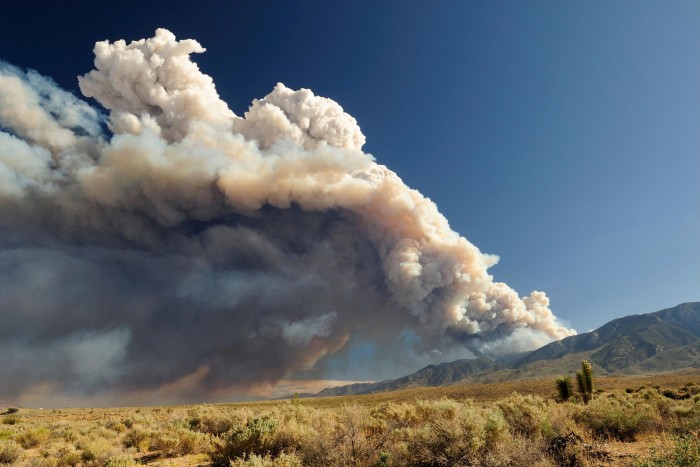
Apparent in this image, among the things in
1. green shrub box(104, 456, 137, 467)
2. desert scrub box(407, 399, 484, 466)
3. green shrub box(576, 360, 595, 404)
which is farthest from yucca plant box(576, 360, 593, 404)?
green shrub box(104, 456, 137, 467)

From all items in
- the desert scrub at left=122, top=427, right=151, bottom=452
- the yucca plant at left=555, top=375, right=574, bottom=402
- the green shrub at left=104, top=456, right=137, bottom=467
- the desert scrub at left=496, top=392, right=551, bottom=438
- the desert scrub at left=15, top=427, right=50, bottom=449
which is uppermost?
the desert scrub at left=15, top=427, right=50, bottom=449

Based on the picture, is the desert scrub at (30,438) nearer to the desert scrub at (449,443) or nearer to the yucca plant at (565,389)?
the desert scrub at (449,443)

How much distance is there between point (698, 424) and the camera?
11.9 m

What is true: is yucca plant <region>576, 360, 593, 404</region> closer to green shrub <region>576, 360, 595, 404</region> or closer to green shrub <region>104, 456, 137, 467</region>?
green shrub <region>576, 360, 595, 404</region>

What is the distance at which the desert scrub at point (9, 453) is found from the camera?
1398 centimetres

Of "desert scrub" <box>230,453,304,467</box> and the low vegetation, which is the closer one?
"desert scrub" <box>230,453,304,467</box>

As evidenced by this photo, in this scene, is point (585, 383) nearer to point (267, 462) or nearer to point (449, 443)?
point (449, 443)

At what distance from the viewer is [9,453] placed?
1428 centimetres

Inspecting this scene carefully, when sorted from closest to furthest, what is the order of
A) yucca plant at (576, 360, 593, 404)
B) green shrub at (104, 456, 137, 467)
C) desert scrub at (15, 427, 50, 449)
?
green shrub at (104, 456, 137, 467) < desert scrub at (15, 427, 50, 449) < yucca plant at (576, 360, 593, 404)

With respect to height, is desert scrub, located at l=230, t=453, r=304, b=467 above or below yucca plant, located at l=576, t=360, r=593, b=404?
above

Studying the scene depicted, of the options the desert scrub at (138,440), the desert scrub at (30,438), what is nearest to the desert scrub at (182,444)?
the desert scrub at (138,440)

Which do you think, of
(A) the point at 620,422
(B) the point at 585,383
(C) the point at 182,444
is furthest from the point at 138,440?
(B) the point at 585,383

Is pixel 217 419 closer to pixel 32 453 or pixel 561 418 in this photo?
pixel 32 453

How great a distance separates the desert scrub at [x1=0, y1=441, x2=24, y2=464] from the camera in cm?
1398
